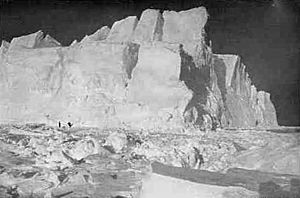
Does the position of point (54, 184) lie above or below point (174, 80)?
below

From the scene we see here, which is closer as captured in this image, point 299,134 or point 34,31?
point 299,134

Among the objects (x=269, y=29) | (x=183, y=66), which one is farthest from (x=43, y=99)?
(x=269, y=29)

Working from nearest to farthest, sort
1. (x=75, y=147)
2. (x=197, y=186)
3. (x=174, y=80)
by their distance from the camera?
(x=197, y=186)
(x=75, y=147)
(x=174, y=80)

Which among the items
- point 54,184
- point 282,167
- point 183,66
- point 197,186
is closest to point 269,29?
point 183,66

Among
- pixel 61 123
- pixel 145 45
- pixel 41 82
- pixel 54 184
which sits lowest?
pixel 54 184

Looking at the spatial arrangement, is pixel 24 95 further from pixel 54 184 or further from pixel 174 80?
pixel 174 80

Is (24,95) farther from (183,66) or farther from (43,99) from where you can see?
(183,66)

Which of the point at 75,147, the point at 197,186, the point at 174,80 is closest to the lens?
the point at 197,186
